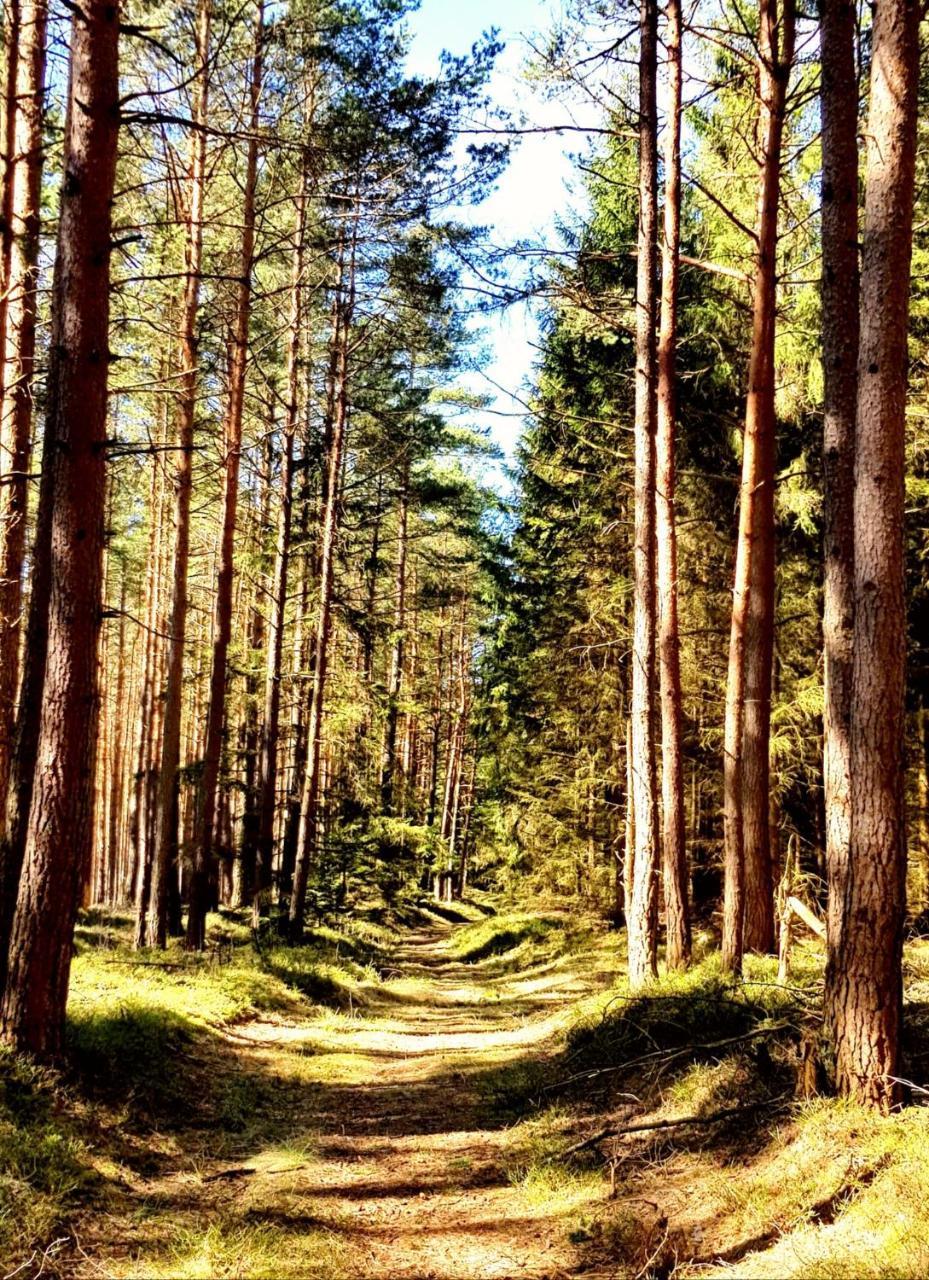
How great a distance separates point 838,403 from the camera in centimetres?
654

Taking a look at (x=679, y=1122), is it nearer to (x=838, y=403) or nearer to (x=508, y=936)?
(x=838, y=403)

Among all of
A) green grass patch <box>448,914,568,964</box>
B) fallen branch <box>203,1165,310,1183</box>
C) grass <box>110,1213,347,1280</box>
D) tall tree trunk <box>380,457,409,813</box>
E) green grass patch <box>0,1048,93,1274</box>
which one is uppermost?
tall tree trunk <box>380,457,409,813</box>

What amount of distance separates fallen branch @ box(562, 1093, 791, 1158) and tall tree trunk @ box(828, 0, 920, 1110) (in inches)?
21.2

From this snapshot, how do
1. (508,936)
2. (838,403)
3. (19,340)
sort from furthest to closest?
(508,936), (19,340), (838,403)

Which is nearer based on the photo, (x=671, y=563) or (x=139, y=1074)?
(x=139, y=1074)

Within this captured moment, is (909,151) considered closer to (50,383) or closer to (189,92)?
(50,383)

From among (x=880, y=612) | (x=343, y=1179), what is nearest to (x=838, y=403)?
(x=880, y=612)

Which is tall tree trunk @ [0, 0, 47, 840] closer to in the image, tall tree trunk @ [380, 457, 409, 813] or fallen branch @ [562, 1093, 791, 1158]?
fallen branch @ [562, 1093, 791, 1158]

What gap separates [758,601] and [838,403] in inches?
157

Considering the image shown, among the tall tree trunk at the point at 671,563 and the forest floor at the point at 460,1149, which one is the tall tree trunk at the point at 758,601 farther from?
the forest floor at the point at 460,1149

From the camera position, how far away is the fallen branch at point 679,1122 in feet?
18.5

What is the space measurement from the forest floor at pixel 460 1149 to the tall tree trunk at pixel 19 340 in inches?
147

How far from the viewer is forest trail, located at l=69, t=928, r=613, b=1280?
4.62 m

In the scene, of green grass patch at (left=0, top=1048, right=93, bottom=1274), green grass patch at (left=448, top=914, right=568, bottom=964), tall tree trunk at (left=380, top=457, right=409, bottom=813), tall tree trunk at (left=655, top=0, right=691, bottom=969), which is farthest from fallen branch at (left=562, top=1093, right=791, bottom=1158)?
green grass patch at (left=448, top=914, right=568, bottom=964)
